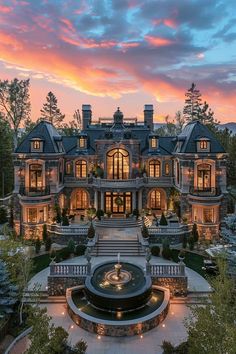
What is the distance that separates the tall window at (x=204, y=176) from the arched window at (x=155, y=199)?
221 inches

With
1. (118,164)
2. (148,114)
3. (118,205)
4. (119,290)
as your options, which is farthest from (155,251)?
(148,114)

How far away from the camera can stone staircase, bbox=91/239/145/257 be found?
22.9 metres

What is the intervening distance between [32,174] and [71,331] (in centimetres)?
1708

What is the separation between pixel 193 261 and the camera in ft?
73.2

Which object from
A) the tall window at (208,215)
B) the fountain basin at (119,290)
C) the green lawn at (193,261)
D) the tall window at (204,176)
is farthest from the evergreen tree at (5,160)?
the tall window at (208,215)

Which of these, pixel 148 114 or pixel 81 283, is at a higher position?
pixel 148 114

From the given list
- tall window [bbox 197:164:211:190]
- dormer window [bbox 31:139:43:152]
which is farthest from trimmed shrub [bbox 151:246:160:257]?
dormer window [bbox 31:139:43:152]

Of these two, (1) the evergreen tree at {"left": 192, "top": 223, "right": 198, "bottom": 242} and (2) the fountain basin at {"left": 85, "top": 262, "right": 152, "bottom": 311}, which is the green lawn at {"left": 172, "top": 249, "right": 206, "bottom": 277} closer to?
(1) the evergreen tree at {"left": 192, "top": 223, "right": 198, "bottom": 242}

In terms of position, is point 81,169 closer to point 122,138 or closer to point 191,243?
point 122,138

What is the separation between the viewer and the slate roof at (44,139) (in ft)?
92.1

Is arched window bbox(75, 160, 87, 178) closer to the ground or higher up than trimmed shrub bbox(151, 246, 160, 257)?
higher up

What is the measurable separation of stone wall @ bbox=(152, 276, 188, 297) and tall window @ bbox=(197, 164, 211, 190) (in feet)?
39.0

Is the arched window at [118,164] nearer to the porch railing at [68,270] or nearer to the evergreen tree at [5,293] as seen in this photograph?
the porch railing at [68,270]

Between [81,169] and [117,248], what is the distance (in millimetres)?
11552
